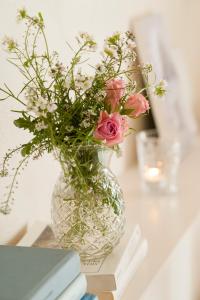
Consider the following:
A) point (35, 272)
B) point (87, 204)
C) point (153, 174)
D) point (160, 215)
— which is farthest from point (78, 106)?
point (153, 174)

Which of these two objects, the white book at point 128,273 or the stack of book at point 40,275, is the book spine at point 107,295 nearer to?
the white book at point 128,273

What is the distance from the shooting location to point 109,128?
96 cm

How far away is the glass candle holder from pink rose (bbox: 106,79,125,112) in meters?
0.68

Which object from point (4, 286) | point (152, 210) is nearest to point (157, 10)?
point (152, 210)

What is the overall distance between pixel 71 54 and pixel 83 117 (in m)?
0.48

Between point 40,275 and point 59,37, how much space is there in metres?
0.70

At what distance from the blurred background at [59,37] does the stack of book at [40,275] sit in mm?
280

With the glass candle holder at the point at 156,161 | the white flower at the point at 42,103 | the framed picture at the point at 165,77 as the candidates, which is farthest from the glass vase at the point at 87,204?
the framed picture at the point at 165,77

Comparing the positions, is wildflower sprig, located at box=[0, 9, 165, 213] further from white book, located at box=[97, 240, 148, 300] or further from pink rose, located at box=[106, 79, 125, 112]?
white book, located at box=[97, 240, 148, 300]

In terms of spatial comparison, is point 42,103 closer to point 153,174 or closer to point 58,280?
point 58,280

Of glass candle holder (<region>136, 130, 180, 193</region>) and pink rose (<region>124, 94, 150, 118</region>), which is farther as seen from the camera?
glass candle holder (<region>136, 130, 180, 193</region>)

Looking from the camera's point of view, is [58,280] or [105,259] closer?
[58,280]

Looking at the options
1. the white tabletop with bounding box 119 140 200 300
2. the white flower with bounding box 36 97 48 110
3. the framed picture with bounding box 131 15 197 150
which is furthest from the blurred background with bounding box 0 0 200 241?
the white flower with bounding box 36 97 48 110

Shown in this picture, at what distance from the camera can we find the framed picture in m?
1.76
